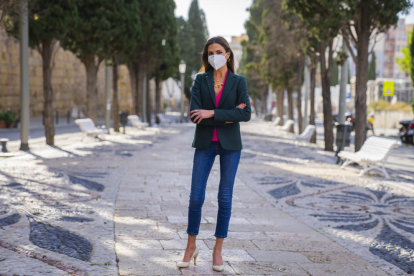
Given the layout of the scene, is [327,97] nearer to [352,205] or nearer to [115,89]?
[352,205]

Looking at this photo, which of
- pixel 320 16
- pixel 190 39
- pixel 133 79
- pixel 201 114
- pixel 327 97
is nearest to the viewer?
pixel 201 114

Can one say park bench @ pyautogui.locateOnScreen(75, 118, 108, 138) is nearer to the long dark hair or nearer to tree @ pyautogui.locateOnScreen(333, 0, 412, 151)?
tree @ pyautogui.locateOnScreen(333, 0, 412, 151)

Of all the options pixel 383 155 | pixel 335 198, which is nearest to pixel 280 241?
pixel 335 198

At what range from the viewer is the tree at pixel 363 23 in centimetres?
1266

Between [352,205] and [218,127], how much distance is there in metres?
4.21

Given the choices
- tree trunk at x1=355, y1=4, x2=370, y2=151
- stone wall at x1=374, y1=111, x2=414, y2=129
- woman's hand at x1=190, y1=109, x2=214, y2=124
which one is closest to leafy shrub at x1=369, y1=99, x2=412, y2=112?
stone wall at x1=374, y1=111, x2=414, y2=129

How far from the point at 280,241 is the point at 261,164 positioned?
7.98m

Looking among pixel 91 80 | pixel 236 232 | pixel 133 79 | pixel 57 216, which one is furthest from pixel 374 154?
pixel 133 79

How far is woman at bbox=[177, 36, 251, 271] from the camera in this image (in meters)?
4.21

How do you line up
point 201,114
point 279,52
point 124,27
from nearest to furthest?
point 201,114, point 124,27, point 279,52

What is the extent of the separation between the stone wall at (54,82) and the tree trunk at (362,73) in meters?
22.1

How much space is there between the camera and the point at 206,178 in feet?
14.2

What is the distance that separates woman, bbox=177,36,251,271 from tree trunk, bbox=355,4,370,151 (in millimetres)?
9452

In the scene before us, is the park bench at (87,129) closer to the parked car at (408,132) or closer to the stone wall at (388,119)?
the parked car at (408,132)
